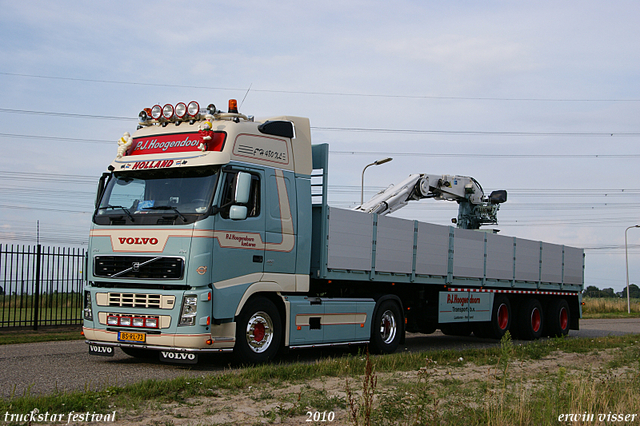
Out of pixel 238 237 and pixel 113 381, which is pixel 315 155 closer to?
pixel 238 237

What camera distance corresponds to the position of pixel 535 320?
18250mm

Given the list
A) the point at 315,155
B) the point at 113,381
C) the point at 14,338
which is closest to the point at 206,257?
the point at 113,381

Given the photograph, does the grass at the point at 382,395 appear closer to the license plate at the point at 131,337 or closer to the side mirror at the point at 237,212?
the license plate at the point at 131,337

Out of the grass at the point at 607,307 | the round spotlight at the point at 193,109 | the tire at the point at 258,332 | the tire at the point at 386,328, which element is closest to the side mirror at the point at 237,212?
the tire at the point at 258,332

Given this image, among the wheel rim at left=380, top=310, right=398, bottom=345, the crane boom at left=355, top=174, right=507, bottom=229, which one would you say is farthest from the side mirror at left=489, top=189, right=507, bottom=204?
the wheel rim at left=380, top=310, right=398, bottom=345

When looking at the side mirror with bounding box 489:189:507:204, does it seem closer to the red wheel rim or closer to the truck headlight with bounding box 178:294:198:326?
the red wheel rim

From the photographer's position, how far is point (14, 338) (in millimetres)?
13852

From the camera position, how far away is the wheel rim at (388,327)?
1264cm

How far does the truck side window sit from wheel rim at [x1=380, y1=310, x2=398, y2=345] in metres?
4.03


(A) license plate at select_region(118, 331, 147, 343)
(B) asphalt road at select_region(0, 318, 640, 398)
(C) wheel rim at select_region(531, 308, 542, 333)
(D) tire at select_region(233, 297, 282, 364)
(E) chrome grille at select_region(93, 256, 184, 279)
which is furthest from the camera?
(C) wheel rim at select_region(531, 308, 542, 333)

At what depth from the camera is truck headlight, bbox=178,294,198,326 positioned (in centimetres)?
902

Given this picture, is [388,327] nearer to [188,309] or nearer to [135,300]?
[188,309]

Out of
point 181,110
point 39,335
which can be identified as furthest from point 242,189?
point 39,335

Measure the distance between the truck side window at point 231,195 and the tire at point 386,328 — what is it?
3730mm
